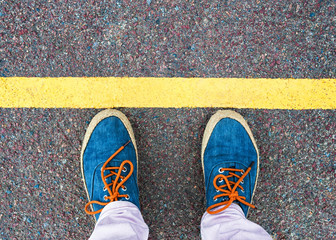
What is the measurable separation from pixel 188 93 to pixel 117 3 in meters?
0.76

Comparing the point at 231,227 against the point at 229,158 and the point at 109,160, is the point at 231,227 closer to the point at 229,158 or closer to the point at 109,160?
the point at 229,158

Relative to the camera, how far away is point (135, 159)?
63.7 inches

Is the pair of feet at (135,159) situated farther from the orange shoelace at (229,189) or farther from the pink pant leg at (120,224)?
the pink pant leg at (120,224)

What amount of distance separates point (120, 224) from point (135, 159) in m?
0.45

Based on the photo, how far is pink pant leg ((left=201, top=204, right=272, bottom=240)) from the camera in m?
1.27

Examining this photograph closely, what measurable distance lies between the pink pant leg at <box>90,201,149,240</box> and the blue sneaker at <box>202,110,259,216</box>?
502 millimetres

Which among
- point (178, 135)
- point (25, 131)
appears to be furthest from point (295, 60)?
point (25, 131)

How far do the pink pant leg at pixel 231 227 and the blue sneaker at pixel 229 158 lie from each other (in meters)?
0.10

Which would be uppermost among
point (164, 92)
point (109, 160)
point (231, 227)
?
point (164, 92)

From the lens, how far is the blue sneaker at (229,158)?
157cm

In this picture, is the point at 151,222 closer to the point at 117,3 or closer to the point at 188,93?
the point at 188,93

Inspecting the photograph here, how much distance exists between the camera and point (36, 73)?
1564 mm

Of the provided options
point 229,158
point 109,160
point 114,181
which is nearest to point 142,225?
point 114,181

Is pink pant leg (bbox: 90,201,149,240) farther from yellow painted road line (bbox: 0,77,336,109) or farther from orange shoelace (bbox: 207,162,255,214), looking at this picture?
yellow painted road line (bbox: 0,77,336,109)
